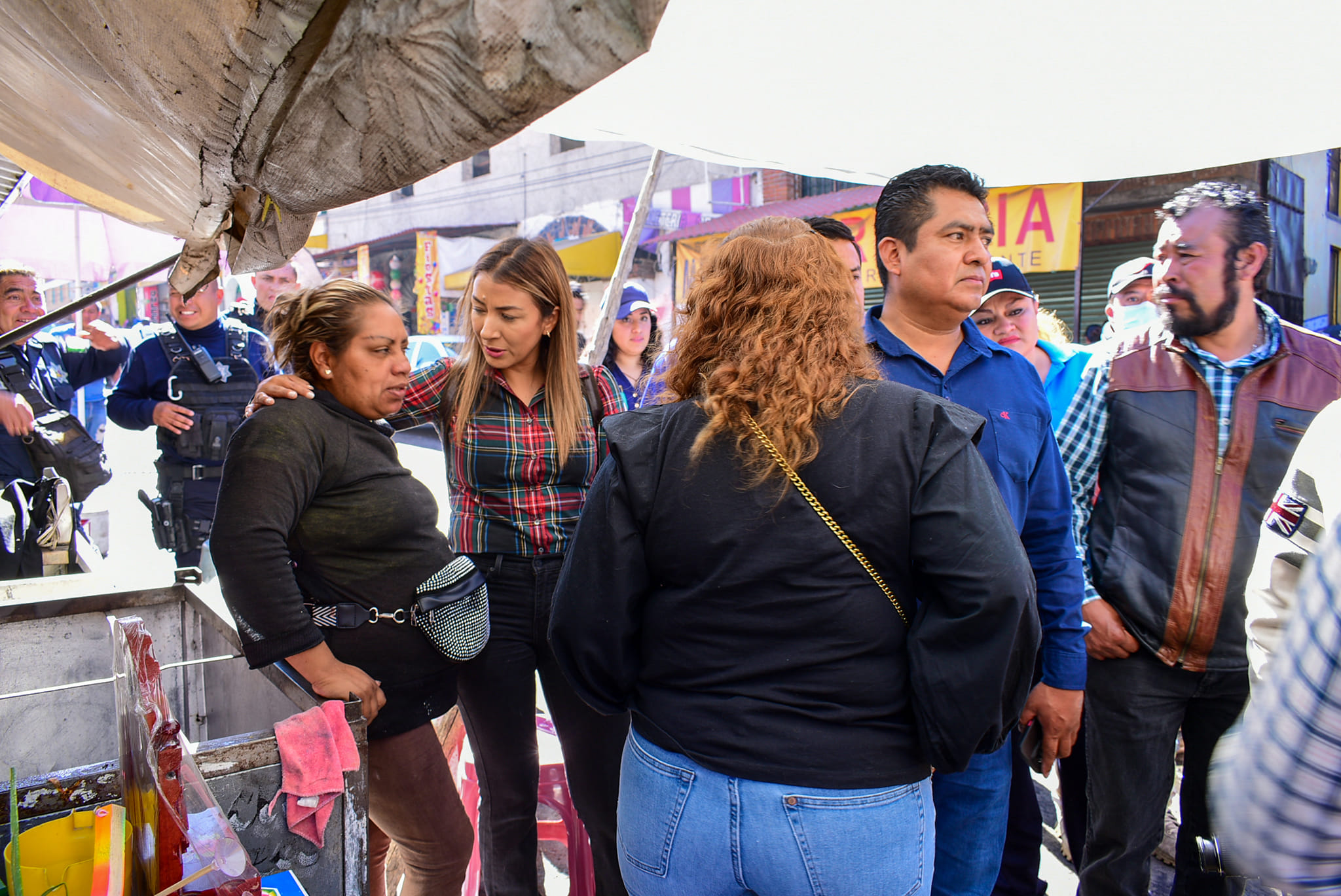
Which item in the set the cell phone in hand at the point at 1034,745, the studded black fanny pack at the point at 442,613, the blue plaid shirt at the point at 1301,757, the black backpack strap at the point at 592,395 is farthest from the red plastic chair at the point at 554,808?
the blue plaid shirt at the point at 1301,757

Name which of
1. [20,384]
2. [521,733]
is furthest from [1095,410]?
[20,384]

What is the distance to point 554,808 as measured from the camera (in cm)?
303

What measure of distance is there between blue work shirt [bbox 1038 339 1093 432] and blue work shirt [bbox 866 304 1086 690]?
1.66m

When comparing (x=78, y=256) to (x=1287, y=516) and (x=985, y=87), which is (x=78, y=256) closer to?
(x=985, y=87)

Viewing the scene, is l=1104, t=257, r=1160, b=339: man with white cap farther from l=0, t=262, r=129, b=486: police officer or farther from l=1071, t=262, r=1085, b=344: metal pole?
l=1071, t=262, r=1085, b=344: metal pole

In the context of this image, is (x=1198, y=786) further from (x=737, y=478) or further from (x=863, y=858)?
(x=737, y=478)

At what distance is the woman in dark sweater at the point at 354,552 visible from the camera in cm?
187

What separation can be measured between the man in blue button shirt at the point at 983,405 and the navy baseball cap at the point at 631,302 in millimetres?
2451

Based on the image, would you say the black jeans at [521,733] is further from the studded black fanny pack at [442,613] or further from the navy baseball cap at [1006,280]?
the navy baseball cap at [1006,280]

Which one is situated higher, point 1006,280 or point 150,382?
point 1006,280

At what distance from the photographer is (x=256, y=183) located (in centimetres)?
115

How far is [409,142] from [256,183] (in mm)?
358

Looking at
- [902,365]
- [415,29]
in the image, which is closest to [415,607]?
[902,365]

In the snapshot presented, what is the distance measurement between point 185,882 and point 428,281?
22610mm
